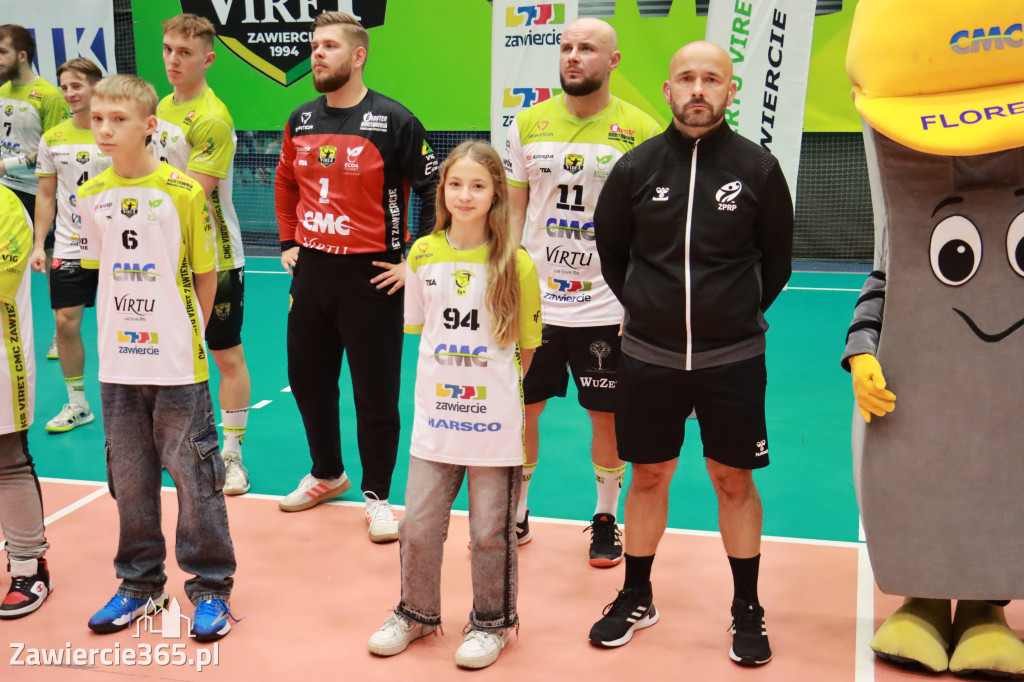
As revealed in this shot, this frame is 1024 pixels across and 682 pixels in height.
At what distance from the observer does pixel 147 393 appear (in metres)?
3.62

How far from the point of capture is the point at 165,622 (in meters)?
3.73

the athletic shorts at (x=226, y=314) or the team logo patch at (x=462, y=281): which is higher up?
the team logo patch at (x=462, y=281)

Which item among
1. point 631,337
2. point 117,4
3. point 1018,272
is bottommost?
point 631,337

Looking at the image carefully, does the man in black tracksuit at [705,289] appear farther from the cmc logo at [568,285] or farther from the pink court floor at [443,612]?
the cmc logo at [568,285]

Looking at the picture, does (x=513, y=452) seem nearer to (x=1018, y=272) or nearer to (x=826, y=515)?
(x=1018, y=272)

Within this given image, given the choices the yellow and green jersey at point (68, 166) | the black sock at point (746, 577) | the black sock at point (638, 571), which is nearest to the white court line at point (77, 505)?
the yellow and green jersey at point (68, 166)

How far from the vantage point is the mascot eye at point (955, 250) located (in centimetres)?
324

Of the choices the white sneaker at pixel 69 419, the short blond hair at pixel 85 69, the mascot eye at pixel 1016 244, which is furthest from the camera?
the white sneaker at pixel 69 419

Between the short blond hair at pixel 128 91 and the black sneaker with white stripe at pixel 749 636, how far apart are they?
2.77m

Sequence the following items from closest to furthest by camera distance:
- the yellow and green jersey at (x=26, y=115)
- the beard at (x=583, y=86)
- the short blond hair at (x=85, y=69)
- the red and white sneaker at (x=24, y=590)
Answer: the red and white sneaker at (x=24, y=590)
the beard at (x=583, y=86)
the short blond hair at (x=85, y=69)
the yellow and green jersey at (x=26, y=115)

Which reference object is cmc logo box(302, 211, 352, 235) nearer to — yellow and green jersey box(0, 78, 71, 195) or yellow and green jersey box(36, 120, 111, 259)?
yellow and green jersey box(36, 120, 111, 259)

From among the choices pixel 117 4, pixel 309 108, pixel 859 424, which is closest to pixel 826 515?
pixel 859 424

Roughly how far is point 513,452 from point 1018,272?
1765 mm

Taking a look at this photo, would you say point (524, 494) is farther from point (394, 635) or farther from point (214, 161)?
point (214, 161)
